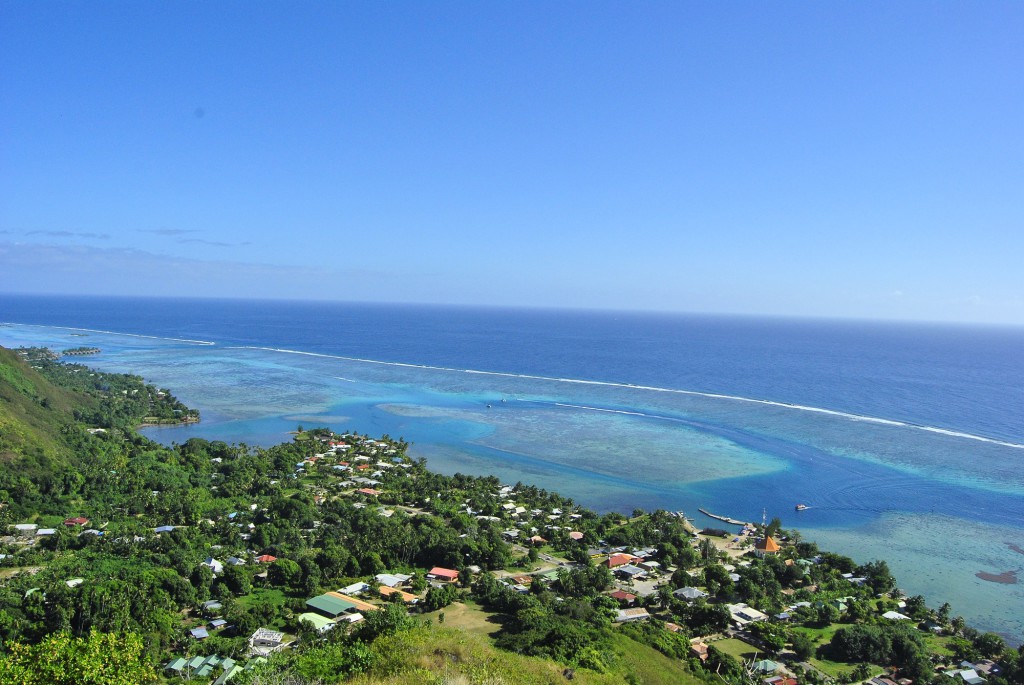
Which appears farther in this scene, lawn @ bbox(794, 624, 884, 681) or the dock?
the dock

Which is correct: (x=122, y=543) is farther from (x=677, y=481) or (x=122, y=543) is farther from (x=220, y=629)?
(x=677, y=481)

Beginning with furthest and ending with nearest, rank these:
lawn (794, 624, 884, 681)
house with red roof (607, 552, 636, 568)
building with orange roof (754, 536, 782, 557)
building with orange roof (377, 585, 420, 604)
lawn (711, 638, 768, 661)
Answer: building with orange roof (754, 536, 782, 557), house with red roof (607, 552, 636, 568), building with orange roof (377, 585, 420, 604), lawn (711, 638, 768, 661), lawn (794, 624, 884, 681)

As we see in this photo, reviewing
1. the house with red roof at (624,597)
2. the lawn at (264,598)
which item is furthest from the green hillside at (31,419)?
the house with red roof at (624,597)

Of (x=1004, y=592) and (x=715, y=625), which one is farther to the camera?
(x=1004, y=592)

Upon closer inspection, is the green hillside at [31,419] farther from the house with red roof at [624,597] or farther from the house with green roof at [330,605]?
the house with red roof at [624,597]

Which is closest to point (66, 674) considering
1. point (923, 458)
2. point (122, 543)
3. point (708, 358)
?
point (122, 543)

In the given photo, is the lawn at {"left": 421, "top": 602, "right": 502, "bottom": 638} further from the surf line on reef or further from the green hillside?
the surf line on reef

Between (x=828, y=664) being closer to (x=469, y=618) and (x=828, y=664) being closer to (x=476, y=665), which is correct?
(x=469, y=618)

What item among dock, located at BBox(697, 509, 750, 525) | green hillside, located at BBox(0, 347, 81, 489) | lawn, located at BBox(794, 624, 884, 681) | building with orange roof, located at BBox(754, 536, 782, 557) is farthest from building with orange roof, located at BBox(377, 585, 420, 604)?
green hillside, located at BBox(0, 347, 81, 489)
